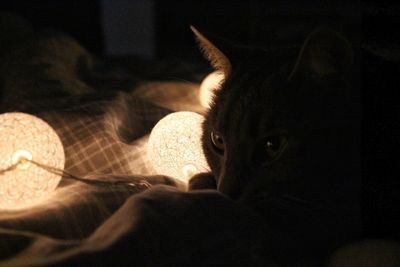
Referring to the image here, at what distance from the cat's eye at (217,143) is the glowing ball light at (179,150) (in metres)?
0.13

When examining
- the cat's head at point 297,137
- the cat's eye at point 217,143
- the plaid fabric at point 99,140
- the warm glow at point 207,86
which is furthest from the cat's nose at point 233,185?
the warm glow at point 207,86

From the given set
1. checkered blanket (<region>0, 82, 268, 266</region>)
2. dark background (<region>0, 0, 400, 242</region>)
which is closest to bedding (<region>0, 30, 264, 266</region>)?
checkered blanket (<region>0, 82, 268, 266</region>)

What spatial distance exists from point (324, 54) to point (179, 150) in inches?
18.2

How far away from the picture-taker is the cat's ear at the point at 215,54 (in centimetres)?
106

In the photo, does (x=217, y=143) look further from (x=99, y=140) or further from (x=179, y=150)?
(x=99, y=140)

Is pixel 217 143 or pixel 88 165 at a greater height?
pixel 217 143

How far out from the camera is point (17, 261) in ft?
2.19

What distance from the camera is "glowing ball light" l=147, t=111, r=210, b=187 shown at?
1.16 meters

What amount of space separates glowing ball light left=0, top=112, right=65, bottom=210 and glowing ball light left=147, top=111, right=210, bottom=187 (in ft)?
1.04

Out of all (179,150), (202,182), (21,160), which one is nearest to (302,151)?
(202,182)

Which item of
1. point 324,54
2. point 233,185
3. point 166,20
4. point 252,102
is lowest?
point 166,20

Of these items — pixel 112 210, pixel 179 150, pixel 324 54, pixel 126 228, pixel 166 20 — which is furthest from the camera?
pixel 166 20

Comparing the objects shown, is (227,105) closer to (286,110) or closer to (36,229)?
(286,110)

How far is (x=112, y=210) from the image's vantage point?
3.09 ft
